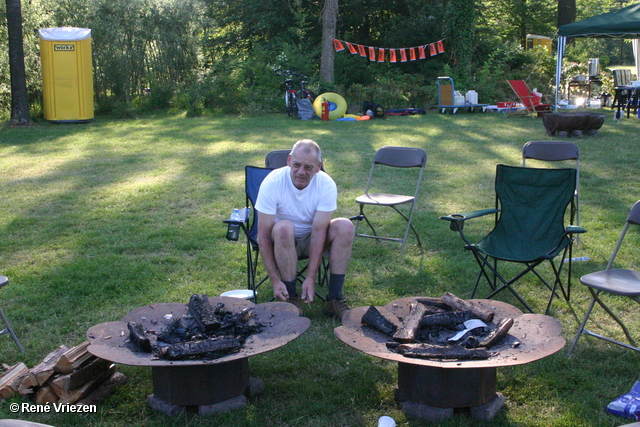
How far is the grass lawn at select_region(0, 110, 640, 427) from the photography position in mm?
3010

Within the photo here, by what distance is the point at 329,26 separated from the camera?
56.3ft

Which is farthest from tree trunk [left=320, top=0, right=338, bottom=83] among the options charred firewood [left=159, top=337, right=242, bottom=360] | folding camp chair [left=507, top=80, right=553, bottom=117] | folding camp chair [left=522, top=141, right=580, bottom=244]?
charred firewood [left=159, top=337, right=242, bottom=360]

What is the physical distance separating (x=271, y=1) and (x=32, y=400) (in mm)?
20666

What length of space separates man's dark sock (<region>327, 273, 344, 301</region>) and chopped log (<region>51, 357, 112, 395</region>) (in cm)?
155

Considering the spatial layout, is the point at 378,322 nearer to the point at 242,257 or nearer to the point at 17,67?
the point at 242,257

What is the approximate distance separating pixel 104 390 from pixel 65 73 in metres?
12.4

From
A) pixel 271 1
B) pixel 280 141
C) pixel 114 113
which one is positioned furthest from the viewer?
pixel 271 1

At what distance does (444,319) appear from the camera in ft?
10.3

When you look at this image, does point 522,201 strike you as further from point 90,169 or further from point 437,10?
point 437,10

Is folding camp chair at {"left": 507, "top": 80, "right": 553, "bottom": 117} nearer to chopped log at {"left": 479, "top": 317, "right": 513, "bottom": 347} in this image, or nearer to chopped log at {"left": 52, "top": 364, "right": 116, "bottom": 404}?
chopped log at {"left": 479, "top": 317, "right": 513, "bottom": 347}

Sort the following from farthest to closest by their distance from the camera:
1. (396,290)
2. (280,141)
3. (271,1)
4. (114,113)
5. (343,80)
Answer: (271,1)
(343,80)
(114,113)
(280,141)
(396,290)

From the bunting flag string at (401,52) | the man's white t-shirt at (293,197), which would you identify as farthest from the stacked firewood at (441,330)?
the bunting flag string at (401,52)

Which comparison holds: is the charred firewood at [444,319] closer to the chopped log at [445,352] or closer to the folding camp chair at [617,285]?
the chopped log at [445,352]

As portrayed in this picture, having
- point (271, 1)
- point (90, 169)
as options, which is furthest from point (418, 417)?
point (271, 1)
